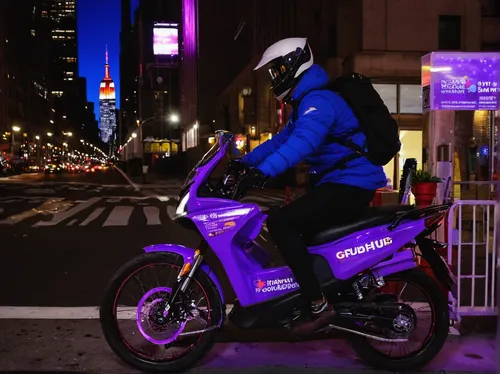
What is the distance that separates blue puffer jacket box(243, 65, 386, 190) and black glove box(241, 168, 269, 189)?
0.04 m

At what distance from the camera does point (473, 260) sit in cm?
529

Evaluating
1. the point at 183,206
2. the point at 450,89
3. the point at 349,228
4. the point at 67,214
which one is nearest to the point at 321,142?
the point at 349,228

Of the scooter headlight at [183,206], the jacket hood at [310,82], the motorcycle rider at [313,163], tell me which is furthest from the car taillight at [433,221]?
the scooter headlight at [183,206]

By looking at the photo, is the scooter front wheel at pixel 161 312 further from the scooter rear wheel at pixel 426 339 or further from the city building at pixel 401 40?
the city building at pixel 401 40

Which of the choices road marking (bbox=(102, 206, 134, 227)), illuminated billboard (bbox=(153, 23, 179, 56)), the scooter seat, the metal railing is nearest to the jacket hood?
the scooter seat

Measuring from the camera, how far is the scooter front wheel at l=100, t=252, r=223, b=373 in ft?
13.8

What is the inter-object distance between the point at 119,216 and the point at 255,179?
12407mm

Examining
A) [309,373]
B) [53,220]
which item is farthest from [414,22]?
[309,373]

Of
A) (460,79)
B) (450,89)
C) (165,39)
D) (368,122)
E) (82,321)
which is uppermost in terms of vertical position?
(165,39)

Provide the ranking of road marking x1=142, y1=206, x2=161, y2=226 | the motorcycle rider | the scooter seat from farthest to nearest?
1. road marking x1=142, y1=206, x2=161, y2=226
2. the scooter seat
3. the motorcycle rider

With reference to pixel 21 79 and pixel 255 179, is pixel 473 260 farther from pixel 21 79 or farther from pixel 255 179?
pixel 21 79

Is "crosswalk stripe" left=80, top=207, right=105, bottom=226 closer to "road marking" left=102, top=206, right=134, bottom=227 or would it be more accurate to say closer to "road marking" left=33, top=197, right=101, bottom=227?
"road marking" left=102, top=206, right=134, bottom=227

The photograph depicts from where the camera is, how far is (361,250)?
410cm

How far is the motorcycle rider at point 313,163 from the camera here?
387 cm
